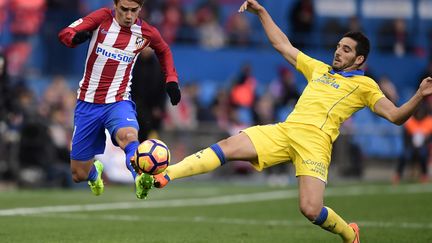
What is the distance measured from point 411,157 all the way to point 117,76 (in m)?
13.1

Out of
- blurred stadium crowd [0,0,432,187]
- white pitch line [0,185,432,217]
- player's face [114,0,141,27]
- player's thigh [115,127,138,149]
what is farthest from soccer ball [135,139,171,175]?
blurred stadium crowd [0,0,432,187]

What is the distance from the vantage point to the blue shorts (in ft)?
37.8

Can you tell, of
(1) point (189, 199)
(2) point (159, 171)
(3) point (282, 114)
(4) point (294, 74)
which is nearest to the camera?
(2) point (159, 171)

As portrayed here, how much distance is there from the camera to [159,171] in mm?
10133

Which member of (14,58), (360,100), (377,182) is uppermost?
(360,100)

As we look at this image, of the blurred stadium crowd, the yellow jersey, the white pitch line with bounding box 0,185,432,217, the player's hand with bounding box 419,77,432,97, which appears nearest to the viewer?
the player's hand with bounding box 419,77,432,97

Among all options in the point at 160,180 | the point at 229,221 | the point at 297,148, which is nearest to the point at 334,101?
the point at 297,148

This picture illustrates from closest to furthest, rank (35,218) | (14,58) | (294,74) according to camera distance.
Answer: (35,218), (14,58), (294,74)

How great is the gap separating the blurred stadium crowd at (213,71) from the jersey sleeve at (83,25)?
575 cm

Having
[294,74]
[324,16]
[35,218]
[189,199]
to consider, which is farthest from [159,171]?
[324,16]

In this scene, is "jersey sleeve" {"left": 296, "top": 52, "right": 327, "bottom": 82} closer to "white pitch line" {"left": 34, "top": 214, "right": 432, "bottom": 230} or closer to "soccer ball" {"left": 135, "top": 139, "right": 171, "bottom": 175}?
"soccer ball" {"left": 135, "top": 139, "right": 171, "bottom": 175}

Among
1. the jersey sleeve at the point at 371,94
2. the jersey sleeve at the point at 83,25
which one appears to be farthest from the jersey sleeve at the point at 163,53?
the jersey sleeve at the point at 371,94

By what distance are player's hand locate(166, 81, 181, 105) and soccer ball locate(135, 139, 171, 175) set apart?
122 cm

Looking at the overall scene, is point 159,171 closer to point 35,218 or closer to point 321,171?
point 321,171
